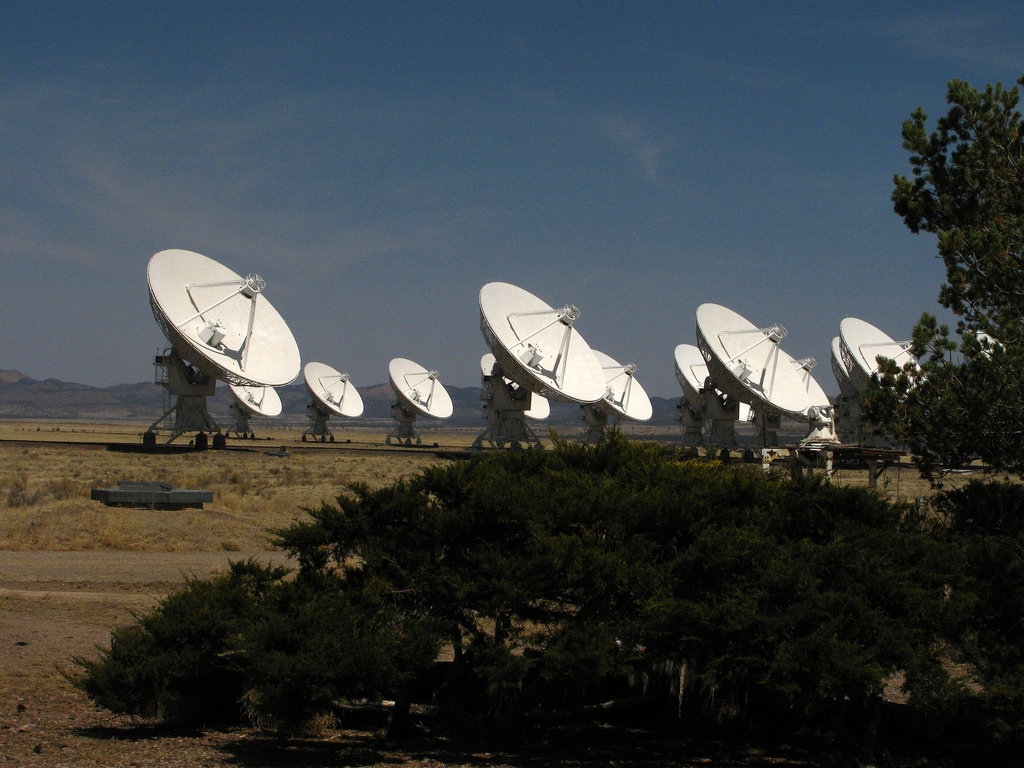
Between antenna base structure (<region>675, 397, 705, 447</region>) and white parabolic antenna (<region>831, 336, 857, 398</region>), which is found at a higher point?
white parabolic antenna (<region>831, 336, 857, 398</region>)

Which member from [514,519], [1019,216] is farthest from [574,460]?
[1019,216]

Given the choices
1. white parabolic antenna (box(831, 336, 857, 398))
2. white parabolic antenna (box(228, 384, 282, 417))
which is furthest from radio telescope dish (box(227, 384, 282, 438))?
white parabolic antenna (box(831, 336, 857, 398))

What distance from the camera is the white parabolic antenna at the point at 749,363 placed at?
57.3 meters

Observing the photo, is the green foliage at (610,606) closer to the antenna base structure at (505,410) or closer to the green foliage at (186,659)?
the green foliage at (186,659)

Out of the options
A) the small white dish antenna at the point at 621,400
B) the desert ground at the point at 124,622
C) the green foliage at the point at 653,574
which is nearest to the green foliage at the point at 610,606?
the green foliage at the point at 653,574

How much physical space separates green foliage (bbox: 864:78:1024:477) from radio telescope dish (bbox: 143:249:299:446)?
132 feet

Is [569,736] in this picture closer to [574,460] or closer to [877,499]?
[574,460]

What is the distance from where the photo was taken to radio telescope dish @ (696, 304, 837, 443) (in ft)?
188

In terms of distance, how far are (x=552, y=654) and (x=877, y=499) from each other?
4.39 m

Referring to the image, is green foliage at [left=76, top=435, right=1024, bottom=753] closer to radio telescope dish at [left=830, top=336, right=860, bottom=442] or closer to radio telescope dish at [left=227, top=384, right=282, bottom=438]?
radio telescope dish at [left=830, top=336, right=860, bottom=442]

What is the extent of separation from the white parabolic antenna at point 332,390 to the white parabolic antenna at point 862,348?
4173 centimetres

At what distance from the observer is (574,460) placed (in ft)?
39.5

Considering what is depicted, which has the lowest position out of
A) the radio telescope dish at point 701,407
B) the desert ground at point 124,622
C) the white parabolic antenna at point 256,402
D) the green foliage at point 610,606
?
the desert ground at point 124,622

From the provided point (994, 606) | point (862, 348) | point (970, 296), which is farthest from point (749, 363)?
point (994, 606)
